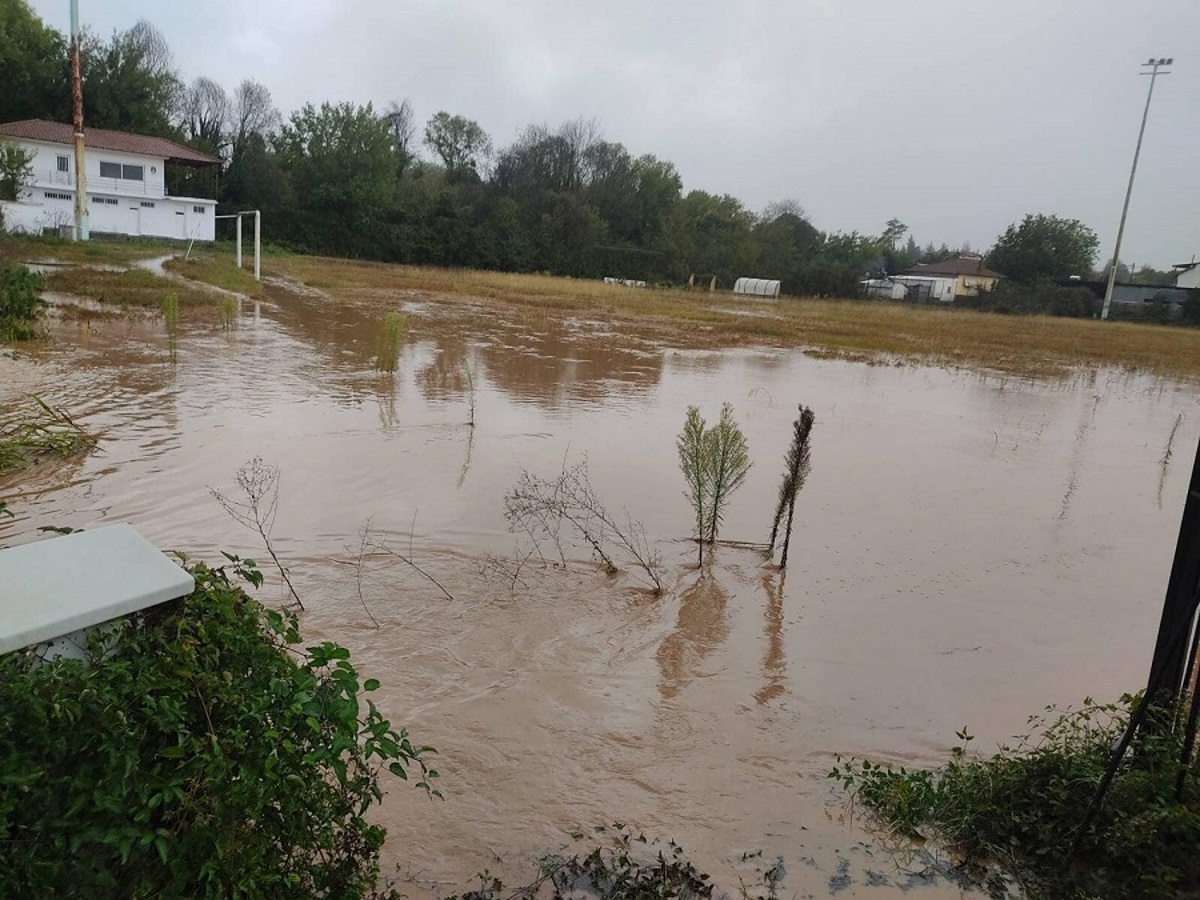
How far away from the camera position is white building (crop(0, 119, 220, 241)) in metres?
39.1

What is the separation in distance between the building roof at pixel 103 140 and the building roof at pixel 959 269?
58.2m

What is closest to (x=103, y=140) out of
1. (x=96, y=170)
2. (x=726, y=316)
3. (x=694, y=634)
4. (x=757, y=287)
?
(x=96, y=170)

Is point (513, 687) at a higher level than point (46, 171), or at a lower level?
lower

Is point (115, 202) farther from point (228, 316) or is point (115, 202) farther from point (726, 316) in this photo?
point (726, 316)

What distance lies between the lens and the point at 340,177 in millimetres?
51500

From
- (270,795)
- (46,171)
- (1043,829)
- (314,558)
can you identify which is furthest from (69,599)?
(46,171)

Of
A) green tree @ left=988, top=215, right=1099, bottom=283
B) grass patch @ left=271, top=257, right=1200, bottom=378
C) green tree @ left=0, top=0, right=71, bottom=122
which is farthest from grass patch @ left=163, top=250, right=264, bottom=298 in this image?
green tree @ left=988, top=215, right=1099, bottom=283

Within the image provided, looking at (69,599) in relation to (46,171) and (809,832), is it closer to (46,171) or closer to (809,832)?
(809,832)

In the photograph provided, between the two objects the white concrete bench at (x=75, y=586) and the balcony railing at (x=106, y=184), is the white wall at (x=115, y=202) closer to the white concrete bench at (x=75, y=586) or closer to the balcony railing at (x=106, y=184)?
the balcony railing at (x=106, y=184)

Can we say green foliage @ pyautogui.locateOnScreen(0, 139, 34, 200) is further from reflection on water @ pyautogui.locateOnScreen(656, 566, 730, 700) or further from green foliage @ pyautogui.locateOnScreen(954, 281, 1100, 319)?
green foliage @ pyautogui.locateOnScreen(954, 281, 1100, 319)

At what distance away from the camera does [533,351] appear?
19.0 metres

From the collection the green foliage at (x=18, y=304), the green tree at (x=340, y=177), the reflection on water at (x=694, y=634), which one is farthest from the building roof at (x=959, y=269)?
the reflection on water at (x=694, y=634)

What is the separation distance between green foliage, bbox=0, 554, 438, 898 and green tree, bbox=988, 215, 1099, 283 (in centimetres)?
7183

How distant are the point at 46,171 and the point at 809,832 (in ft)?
157
